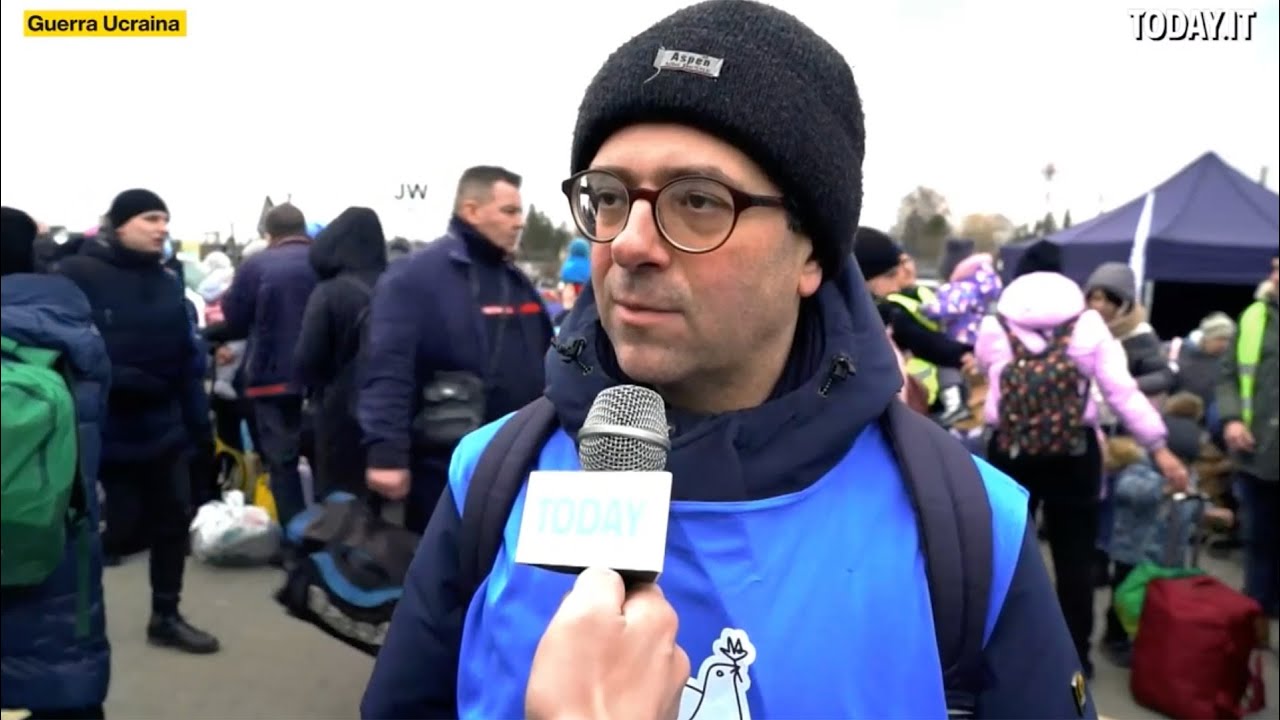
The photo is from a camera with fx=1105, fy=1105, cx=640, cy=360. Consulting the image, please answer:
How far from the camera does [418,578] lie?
4.66 ft

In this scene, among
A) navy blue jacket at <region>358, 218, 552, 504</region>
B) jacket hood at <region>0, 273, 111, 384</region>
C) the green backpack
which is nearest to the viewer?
the green backpack

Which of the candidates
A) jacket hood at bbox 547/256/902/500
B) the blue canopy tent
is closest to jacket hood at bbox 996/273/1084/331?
jacket hood at bbox 547/256/902/500

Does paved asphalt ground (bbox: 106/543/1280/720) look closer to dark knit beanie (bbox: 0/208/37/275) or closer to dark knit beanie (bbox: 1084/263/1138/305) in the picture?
dark knit beanie (bbox: 1084/263/1138/305)

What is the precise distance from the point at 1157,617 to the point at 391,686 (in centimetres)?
403

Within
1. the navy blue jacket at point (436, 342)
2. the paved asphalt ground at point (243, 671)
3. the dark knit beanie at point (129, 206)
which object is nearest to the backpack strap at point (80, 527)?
the navy blue jacket at point (436, 342)

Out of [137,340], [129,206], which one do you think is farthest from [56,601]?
[129,206]

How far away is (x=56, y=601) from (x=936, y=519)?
9.29 feet

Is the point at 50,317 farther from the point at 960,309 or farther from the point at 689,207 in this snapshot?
the point at 960,309

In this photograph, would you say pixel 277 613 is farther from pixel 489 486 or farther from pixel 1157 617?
pixel 489 486

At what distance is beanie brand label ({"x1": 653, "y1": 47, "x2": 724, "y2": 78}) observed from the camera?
1.26 m

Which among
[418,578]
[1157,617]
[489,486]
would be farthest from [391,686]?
[1157,617]

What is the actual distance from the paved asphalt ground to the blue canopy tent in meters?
5.49

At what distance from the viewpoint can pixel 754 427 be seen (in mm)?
1267

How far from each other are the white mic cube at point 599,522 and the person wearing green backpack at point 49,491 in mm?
2336
